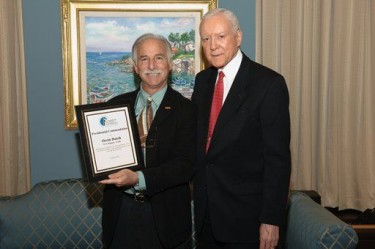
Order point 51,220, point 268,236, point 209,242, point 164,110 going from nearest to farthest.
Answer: point 268,236
point 164,110
point 209,242
point 51,220

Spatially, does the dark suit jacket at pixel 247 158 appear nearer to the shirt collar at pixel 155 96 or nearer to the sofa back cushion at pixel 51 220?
the shirt collar at pixel 155 96

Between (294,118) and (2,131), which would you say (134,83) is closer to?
(2,131)

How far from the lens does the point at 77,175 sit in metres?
3.82

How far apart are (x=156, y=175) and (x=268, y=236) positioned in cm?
63

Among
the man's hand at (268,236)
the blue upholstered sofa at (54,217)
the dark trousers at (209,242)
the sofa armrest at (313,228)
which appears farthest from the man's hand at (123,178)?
the blue upholstered sofa at (54,217)

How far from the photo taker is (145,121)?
7.66 feet

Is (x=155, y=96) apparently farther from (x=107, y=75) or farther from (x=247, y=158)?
(x=107, y=75)

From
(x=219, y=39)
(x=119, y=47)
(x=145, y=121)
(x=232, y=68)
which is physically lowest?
(x=145, y=121)

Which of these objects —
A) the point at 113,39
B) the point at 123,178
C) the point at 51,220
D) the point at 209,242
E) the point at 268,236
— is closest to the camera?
the point at 123,178

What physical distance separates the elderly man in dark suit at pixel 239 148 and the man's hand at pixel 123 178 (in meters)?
0.41

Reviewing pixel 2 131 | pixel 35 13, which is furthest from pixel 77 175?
pixel 35 13

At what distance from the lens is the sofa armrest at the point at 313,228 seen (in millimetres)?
2244

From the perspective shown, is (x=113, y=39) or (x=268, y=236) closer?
(x=268, y=236)

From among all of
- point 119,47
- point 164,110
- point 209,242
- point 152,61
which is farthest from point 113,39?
point 209,242
